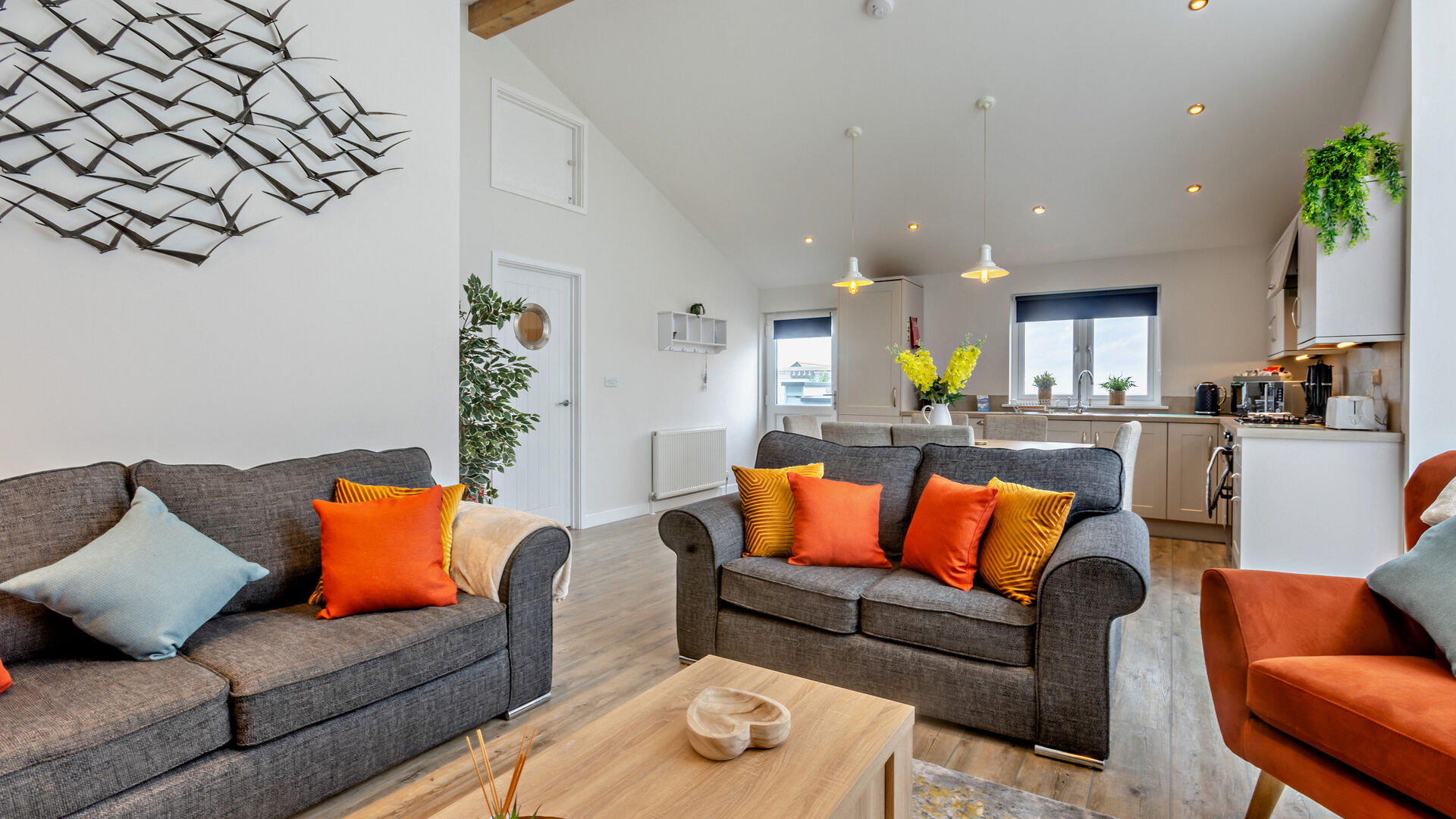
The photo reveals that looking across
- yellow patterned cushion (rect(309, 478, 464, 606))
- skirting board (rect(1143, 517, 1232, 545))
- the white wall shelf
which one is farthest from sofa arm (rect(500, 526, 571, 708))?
skirting board (rect(1143, 517, 1232, 545))

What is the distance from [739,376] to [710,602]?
15.1 ft

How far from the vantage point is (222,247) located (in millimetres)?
2467

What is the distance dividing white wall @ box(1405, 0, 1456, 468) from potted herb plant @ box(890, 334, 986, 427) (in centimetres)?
177

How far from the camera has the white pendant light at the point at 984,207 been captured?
13.1ft

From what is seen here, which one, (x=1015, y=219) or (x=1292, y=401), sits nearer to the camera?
(x=1292, y=401)

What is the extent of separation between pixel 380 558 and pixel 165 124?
168cm

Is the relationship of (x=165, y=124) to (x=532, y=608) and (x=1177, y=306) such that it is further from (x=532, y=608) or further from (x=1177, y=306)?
(x=1177, y=306)

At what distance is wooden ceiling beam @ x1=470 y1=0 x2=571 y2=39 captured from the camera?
3.94 metres

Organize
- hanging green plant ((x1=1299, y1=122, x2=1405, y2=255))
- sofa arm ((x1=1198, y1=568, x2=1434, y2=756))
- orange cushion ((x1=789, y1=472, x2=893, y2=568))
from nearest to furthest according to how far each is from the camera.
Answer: sofa arm ((x1=1198, y1=568, x2=1434, y2=756)) → orange cushion ((x1=789, y1=472, x2=893, y2=568)) → hanging green plant ((x1=1299, y1=122, x2=1405, y2=255))

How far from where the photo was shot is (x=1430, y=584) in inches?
60.8

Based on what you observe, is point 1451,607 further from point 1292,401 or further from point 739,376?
point 739,376

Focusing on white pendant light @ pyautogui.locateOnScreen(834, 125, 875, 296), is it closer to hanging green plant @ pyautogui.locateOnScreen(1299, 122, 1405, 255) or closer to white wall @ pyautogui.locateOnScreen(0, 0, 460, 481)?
hanging green plant @ pyautogui.locateOnScreen(1299, 122, 1405, 255)

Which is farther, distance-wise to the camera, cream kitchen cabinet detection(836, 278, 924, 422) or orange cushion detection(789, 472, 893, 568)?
cream kitchen cabinet detection(836, 278, 924, 422)

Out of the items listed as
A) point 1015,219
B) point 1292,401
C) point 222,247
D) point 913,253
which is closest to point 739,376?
point 913,253
